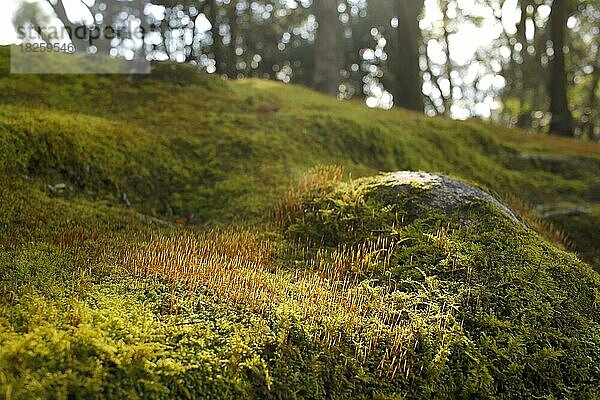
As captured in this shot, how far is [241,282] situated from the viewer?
9.25 ft

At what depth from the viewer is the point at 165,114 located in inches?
253

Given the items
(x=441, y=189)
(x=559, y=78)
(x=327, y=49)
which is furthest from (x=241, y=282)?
(x=559, y=78)

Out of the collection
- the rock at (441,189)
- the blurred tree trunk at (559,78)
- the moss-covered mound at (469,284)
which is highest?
the blurred tree trunk at (559,78)

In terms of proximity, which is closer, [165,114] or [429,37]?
[165,114]

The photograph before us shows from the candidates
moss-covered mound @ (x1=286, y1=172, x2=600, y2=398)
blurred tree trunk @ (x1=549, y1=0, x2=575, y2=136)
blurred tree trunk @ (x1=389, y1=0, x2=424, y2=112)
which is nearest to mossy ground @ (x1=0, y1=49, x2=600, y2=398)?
moss-covered mound @ (x1=286, y1=172, x2=600, y2=398)

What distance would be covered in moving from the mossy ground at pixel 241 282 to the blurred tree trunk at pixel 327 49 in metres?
6.44

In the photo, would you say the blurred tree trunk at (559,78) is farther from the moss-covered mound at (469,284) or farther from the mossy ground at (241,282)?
the moss-covered mound at (469,284)

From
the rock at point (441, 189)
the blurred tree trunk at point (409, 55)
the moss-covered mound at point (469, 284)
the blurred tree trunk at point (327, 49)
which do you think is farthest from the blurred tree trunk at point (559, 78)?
the moss-covered mound at point (469, 284)

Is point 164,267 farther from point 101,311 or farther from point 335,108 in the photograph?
point 335,108

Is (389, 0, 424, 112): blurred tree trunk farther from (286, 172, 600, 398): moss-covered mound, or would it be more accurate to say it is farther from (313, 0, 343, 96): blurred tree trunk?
(286, 172, 600, 398): moss-covered mound

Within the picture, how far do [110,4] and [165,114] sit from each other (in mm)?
14736

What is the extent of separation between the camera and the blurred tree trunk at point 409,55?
1148 cm

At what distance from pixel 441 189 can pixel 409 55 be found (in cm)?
829

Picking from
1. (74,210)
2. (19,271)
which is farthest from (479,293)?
(74,210)
